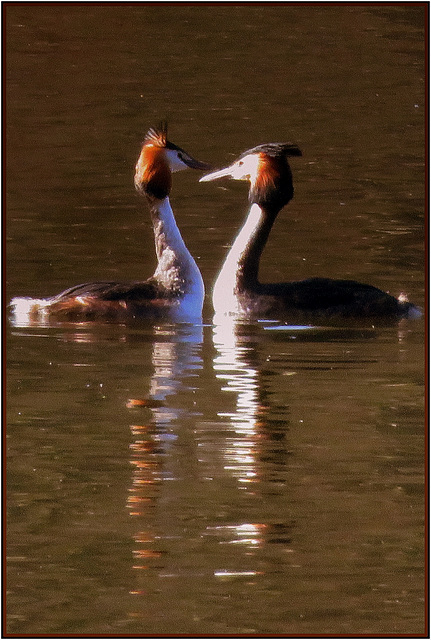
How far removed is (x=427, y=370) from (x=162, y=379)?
141 centimetres

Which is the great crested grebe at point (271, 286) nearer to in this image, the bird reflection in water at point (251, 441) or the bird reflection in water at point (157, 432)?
the bird reflection in water at point (157, 432)

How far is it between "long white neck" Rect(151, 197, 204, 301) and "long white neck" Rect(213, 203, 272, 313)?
14 centimetres

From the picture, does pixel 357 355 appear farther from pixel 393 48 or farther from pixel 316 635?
pixel 393 48

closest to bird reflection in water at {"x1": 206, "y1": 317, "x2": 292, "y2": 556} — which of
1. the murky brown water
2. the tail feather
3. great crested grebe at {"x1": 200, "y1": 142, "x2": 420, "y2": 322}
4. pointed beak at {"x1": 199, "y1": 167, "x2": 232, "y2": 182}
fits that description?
the murky brown water

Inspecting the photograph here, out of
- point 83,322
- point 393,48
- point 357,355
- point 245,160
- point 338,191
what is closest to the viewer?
point 357,355

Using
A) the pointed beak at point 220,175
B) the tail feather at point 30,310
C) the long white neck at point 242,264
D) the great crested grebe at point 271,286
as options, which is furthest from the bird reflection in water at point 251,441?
the pointed beak at point 220,175

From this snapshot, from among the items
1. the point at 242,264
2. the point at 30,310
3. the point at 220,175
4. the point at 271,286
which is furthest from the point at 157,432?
the point at 220,175

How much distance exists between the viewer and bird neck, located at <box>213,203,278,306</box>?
8484mm

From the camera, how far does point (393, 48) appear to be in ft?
44.7

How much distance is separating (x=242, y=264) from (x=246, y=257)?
0.27ft

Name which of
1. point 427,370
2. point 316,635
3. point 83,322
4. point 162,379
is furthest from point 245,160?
point 316,635

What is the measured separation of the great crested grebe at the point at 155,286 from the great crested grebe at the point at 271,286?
0.21 m

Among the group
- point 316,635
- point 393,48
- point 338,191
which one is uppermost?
point 393,48

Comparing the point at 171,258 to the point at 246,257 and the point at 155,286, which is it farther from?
the point at 246,257
